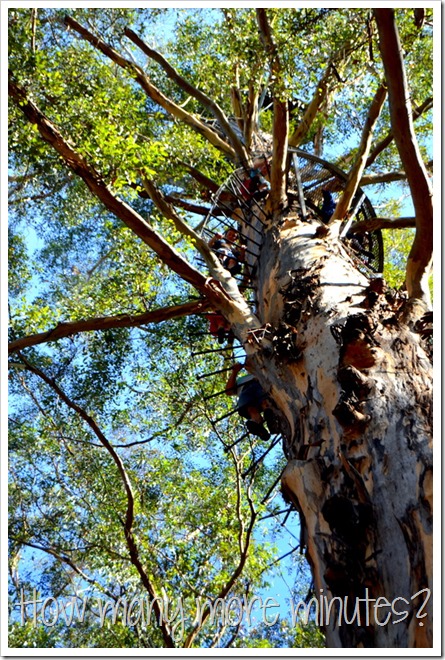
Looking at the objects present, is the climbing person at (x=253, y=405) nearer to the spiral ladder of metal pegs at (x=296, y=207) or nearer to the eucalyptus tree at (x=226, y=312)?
the eucalyptus tree at (x=226, y=312)

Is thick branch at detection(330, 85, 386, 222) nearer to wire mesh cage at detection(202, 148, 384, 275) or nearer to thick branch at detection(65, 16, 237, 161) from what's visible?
wire mesh cage at detection(202, 148, 384, 275)

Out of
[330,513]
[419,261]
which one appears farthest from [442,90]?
[330,513]

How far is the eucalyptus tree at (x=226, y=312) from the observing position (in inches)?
104

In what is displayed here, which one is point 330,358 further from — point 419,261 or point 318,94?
point 318,94

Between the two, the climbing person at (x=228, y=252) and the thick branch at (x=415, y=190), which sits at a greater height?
the climbing person at (x=228, y=252)

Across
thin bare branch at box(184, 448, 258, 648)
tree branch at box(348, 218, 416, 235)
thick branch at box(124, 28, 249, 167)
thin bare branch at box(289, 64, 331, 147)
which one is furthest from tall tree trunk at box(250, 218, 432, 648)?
thick branch at box(124, 28, 249, 167)

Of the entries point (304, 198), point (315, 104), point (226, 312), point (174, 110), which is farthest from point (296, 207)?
point (174, 110)

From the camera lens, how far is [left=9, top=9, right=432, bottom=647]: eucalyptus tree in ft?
8.65

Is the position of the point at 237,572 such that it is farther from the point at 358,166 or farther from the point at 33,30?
the point at 33,30

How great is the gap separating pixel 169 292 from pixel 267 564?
3603 mm

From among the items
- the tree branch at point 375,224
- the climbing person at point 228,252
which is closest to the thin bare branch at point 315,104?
the tree branch at point 375,224

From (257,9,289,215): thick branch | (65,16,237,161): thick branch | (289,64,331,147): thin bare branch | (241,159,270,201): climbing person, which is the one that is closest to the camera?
(257,9,289,215): thick branch

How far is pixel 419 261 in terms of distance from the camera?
12.1 ft

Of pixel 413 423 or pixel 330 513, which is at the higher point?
pixel 413 423
